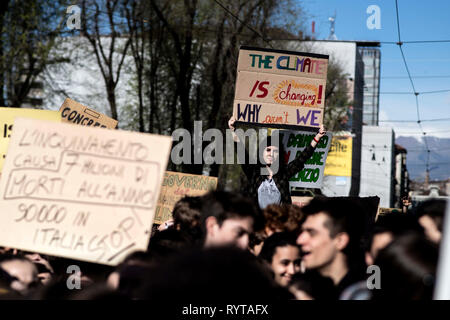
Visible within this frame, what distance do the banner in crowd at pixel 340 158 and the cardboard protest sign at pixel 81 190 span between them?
39.1m

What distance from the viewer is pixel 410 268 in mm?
2504

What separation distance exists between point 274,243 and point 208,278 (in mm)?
2315

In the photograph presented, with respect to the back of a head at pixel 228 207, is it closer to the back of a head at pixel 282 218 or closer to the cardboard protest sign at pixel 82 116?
the back of a head at pixel 282 218

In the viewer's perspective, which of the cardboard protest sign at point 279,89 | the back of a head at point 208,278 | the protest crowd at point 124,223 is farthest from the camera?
the cardboard protest sign at point 279,89

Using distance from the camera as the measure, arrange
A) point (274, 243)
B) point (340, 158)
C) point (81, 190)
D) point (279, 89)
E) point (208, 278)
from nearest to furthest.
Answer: point (208, 278) < point (81, 190) < point (274, 243) < point (279, 89) < point (340, 158)

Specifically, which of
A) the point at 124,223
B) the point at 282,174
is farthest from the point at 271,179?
the point at 124,223

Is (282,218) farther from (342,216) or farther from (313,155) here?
(313,155)

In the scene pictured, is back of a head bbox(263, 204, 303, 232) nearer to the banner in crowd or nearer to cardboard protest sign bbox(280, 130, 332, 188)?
cardboard protest sign bbox(280, 130, 332, 188)

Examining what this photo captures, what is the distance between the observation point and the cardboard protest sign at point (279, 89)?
777 centimetres

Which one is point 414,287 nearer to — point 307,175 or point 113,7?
point 307,175

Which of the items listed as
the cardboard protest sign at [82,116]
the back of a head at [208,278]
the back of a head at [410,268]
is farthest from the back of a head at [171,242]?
the cardboard protest sign at [82,116]

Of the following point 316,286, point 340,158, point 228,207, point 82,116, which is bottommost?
point 316,286
